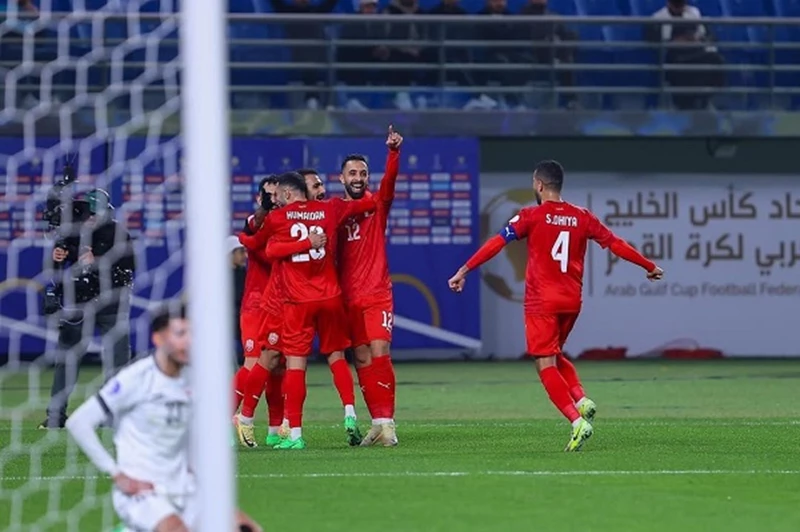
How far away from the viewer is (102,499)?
9219 millimetres

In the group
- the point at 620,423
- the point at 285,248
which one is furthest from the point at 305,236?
the point at 620,423

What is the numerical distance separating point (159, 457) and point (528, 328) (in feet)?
16.9

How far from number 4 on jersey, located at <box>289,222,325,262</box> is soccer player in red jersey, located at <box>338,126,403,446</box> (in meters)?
0.43

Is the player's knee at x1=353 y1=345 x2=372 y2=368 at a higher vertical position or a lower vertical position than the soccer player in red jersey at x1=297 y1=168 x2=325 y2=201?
lower

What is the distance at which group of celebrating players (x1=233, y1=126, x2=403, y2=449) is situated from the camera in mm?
12141

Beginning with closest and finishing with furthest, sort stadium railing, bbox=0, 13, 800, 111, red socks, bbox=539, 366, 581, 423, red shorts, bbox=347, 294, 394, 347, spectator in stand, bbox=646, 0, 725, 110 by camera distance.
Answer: red socks, bbox=539, 366, 581, 423, red shorts, bbox=347, 294, 394, 347, stadium railing, bbox=0, 13, 800, 111, spectator in stand, bbox=646, 0, 725, 110

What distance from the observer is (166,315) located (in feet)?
23.8

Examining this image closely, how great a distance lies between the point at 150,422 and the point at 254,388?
5173 mm

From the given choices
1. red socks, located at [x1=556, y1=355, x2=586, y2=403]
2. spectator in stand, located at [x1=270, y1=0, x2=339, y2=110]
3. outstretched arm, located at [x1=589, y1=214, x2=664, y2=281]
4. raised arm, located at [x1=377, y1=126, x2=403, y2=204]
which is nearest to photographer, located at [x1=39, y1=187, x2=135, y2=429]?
raised arm, located at [x1=377, y1=126, x2=403, y2=204]

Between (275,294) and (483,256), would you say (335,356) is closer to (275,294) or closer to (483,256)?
(275,294)

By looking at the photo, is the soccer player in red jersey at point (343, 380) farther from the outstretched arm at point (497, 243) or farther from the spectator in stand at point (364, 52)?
the spectator in stand at point (364, 52)

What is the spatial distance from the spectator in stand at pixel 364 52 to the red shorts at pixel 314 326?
11.0m

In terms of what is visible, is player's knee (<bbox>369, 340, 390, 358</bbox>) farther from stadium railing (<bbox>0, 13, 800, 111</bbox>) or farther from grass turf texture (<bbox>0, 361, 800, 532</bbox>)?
stadium railing (<bbox>0, 13, 800, 111</bbox>)

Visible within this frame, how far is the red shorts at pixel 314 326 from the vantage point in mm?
12164
